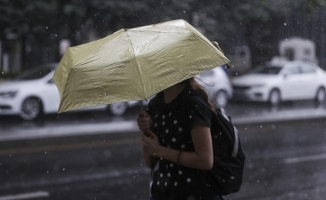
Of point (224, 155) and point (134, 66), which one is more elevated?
point (134, 66)

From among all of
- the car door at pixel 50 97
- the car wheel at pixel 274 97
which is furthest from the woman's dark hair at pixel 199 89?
the car wheel at pixel 274 97

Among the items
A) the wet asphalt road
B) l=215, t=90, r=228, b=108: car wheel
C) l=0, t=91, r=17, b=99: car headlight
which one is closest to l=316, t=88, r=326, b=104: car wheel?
the wet asphalt road

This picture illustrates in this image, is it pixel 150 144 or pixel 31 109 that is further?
pixel 31 109

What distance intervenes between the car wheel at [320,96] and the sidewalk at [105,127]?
0.72ft

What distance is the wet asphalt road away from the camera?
284 inches

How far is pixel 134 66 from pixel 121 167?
6.36 meters

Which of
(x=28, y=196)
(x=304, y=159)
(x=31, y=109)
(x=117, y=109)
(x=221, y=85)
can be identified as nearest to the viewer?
(x=28, y=196)

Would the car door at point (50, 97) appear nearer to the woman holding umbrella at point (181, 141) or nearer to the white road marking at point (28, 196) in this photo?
the white road marking at point (28, 196)

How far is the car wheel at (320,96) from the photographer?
14672 millimetres

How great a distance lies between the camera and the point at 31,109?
14430mm

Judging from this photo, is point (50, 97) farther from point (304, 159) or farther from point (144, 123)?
point (144, 123)

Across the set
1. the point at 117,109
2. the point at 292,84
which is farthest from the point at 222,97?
the point at 117,109

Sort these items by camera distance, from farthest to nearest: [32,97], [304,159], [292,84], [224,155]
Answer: [292,84] < [32,97] < [304,159] < [224,155]

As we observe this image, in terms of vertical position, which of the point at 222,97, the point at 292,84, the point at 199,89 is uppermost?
the point at 199,89
